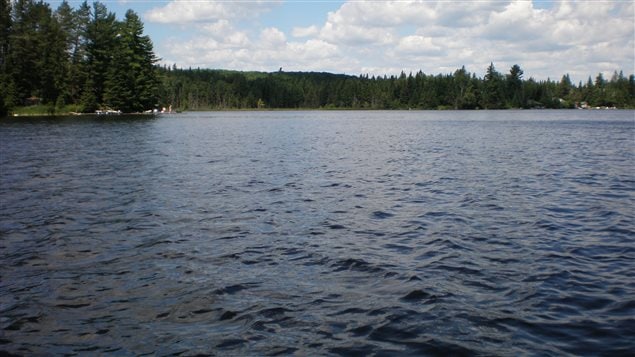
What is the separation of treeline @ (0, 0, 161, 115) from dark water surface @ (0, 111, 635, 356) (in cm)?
8686

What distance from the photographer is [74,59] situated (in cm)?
10931

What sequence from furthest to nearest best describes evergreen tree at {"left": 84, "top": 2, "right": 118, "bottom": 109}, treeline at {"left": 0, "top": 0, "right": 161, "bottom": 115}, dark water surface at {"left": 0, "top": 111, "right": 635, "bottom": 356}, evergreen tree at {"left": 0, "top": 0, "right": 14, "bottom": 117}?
evergreen tree at {"left": 84, "top": 2, "right": 118, "bottom": 109}
treeline at {"left": 0, "top": 0, "right": 161, "bottom": 115}
evergreen tree at {"left": 0, "top": 0, "right": 14, "bottom": 117}
dark water surface at {"left": 0, "top": 111, "right": 635, "bottom": 356}

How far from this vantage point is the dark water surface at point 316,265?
821 cm

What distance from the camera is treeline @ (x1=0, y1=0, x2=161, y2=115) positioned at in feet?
328

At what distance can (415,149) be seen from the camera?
43.2 m

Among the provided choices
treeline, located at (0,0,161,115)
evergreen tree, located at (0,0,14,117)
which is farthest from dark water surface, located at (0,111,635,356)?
treeline, located at (0,0,161,115)

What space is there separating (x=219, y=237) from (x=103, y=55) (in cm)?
10816

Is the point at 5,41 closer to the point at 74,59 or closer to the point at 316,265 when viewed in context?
the point at 74,59

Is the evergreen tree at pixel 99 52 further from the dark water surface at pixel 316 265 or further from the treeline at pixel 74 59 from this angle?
the dark water surface at pixel 316 265

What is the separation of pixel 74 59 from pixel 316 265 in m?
114

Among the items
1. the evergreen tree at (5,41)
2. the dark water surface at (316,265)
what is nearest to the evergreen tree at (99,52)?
the evergreen tree at (5,41)

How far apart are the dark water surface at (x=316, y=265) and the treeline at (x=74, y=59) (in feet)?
285

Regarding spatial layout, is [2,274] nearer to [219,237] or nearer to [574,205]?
[219,237]

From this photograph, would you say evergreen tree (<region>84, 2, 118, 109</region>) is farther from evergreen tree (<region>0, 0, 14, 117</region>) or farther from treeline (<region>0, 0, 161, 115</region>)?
evergreen tree (<region>0, 0, 14, 117</region>)
